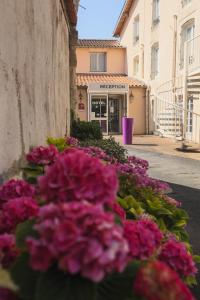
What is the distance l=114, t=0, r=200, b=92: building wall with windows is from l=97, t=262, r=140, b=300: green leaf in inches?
733

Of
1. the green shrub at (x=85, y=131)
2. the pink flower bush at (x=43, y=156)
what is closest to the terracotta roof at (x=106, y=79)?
the green shrub at (x=85, y=131)

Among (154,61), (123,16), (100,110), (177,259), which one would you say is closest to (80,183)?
(177,259)

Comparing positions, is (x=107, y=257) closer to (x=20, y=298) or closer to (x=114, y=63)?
(x=20, y=298)

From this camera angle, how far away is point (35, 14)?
3920 mm

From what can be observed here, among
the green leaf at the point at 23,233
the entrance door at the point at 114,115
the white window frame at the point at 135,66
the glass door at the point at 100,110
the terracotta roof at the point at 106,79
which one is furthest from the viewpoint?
the white window frame at the point at 135,66

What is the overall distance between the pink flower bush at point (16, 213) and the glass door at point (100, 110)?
2557 centimetres

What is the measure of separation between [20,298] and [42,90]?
340 centimetres

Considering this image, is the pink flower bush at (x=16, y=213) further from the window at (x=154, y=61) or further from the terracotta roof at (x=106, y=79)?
the terracotta roof at (x=106, y=79)

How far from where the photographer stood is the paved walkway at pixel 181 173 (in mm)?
6219

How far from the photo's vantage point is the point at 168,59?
22484 mm

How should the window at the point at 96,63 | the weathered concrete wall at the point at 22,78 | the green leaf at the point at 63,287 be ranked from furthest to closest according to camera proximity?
the window at the point at 96,63 → the weathered concrete wall at the point at 22,78 → the green leaf at the point at 63,287

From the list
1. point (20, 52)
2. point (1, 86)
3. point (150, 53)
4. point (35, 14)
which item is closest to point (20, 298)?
point (1, 86)

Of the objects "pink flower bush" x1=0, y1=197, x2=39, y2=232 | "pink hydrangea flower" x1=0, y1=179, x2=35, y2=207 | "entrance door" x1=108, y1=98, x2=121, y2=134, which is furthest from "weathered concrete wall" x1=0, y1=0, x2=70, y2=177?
"entrance door" x1=108, y1=98, x2=121, y2=134

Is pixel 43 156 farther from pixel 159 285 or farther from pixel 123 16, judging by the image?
pixel 123 16
